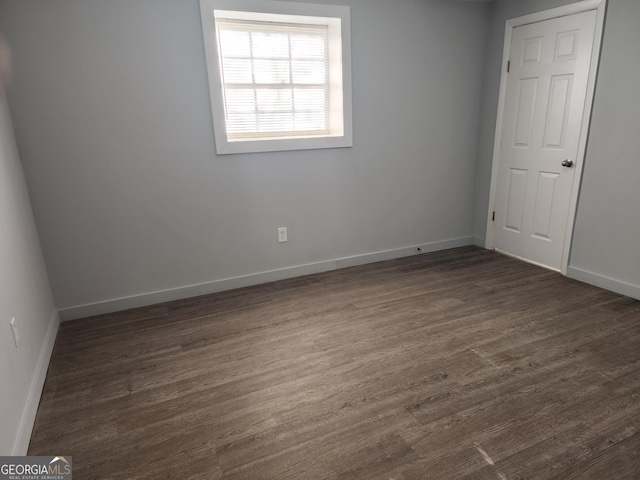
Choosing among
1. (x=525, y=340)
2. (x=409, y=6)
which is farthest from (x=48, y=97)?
(x=525, y=340)

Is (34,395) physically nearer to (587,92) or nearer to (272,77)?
(272,77)

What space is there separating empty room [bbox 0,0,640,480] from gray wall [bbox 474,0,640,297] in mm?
17

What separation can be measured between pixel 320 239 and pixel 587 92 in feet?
7.92

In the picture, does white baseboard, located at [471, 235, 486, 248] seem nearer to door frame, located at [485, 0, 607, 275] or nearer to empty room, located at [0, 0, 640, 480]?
empty room, located at [0, 0, 640, 480]

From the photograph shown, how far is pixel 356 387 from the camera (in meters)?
2.06

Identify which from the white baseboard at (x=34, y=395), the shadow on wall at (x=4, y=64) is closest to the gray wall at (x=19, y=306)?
the white baseboard at (x=34, y=395)

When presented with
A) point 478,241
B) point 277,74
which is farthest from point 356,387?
point 478,241

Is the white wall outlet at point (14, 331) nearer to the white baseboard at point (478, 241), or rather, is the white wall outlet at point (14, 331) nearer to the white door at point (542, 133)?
the white door at point (542, 133)

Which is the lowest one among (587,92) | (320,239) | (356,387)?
(356,387)

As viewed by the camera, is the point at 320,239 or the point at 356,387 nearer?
the point at 356,387

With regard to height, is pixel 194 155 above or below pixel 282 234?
above

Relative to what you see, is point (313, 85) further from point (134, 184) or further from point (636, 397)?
point (636, 397)

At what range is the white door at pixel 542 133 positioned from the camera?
312 cm

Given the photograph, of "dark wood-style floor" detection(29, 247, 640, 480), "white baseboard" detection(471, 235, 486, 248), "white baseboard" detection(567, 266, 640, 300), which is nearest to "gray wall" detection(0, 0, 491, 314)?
"white baseboard" detection(471, 235, 486, 248)
